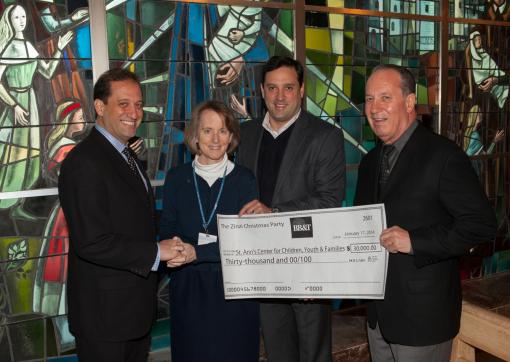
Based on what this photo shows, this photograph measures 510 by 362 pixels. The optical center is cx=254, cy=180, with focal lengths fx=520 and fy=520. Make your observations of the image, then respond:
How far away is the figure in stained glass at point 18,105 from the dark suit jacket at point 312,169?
1617 millimetres

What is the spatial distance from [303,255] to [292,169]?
1.61 ft

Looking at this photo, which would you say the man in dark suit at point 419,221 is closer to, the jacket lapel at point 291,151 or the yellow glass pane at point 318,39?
the jacket lapel at point 291,151

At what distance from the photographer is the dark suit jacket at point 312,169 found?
2424mm

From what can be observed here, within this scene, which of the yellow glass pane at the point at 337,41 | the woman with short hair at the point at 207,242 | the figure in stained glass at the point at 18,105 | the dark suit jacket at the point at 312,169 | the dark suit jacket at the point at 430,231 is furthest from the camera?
the yellow glass pane at the point at 337,41

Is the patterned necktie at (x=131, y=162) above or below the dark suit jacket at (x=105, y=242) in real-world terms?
above

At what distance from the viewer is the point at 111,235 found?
1.91 metres

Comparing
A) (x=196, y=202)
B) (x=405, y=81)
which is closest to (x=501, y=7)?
(x=405, y=81)

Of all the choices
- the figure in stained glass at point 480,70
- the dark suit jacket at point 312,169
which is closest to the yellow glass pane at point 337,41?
the figure in stained glass at point 480,70

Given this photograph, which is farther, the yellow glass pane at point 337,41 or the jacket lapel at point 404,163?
the yellow glass pane at point 337,41

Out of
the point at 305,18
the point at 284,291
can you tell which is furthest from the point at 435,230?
the point at 305,18

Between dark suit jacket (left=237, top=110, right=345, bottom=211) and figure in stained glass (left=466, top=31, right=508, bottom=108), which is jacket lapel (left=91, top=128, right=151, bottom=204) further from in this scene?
figure in stained glass (left=466, top=31, right=508, bottom=108)

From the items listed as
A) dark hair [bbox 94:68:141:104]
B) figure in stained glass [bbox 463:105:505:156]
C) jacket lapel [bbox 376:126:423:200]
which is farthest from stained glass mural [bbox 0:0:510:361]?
jacket lapel [bbox 376:126:423:200]

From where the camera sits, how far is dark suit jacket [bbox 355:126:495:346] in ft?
5.80

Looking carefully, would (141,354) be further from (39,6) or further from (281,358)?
(39,6)
